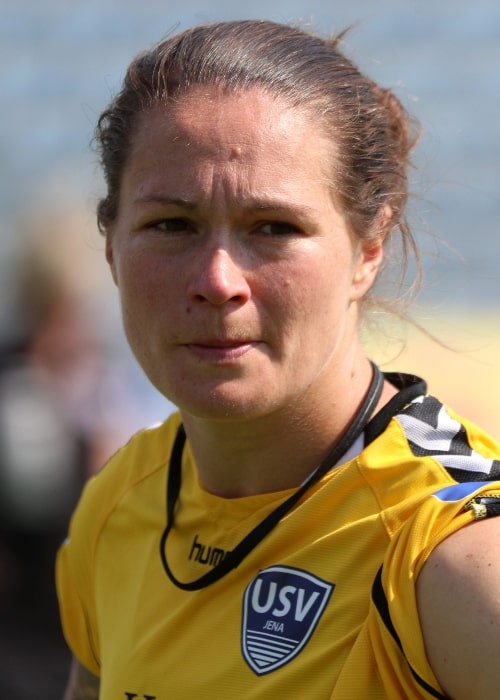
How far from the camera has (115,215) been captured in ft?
A: 6.66

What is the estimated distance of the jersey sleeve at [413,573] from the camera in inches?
58.2

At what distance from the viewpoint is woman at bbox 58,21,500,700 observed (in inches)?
65.2

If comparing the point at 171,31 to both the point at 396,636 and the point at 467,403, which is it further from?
the point at 467,403

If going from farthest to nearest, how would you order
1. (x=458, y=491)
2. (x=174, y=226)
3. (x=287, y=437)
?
1. (x=287, y=437)
2. (x=174, y=226)
3. (x=458, y=491)

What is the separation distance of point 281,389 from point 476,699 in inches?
23.1

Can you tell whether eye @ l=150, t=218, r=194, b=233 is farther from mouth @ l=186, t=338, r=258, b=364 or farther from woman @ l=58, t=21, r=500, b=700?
mouth @ l=186, t=338, r=258, b=364

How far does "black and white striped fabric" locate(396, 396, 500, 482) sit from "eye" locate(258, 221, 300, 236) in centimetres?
36

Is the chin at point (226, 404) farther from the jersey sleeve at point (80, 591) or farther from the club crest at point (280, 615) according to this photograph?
the jersey sleeve at point (80, 591)

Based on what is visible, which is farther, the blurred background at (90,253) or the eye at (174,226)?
the blurred background at (90,253)

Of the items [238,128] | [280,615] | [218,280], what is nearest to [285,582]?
[280,615]

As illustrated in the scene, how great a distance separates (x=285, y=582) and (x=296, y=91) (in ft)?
2.59

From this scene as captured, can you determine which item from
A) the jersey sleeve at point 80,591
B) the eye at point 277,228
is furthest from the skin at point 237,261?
the jersey sleeve at point 80,591

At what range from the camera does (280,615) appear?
1.74m

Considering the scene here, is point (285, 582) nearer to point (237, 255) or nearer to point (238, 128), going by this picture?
point (237, 255)
